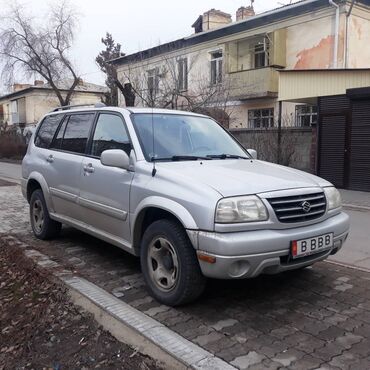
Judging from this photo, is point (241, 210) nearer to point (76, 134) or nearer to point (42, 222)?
point (76, 134)

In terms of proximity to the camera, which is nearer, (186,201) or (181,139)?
(186,201)

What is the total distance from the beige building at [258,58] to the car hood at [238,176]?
13.5m

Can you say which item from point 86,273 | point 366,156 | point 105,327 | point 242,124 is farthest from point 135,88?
point 105,327

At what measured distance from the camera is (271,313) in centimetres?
395

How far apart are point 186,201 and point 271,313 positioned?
122 centimetres

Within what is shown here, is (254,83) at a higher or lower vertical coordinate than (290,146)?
higher

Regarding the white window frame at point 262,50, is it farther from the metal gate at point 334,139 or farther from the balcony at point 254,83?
the metal gate at point 334,139

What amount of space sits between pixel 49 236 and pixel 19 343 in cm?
290

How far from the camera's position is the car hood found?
377 centimetres

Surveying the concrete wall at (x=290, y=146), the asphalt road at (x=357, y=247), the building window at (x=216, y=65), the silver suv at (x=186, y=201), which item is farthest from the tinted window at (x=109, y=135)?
the building window at (x=216, y=65)

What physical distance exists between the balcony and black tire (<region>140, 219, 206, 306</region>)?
18.2 metres

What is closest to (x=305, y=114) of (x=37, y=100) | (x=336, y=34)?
(x=336, y=34)

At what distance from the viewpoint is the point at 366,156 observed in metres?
13.1

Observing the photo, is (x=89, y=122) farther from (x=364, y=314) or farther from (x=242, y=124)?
(x=242, y=124)
